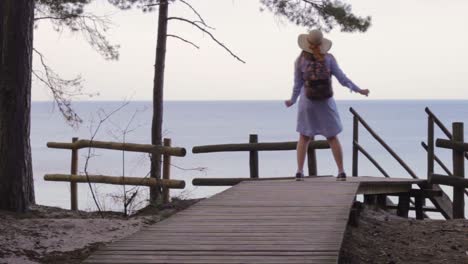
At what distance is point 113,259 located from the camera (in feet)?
18.8

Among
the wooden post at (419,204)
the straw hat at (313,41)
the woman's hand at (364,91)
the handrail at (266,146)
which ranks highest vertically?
the straw hat at (313,41)

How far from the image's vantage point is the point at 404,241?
9711 millimetres

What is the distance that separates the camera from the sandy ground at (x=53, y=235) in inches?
332

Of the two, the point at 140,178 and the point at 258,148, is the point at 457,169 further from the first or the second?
the point at 140,178

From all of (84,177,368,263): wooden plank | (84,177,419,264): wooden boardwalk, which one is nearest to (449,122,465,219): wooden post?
(84,177,419,264): wooden boardwalk

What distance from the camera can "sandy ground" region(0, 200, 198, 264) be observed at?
842cm

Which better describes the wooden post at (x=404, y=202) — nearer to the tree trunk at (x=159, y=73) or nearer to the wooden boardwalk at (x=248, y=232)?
the tree trunk at (x=159, y=73)

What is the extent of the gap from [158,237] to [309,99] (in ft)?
Answer: 14.1

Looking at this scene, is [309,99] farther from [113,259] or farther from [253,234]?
[113,259]

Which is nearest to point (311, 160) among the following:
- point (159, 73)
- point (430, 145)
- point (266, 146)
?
point (266, 146)

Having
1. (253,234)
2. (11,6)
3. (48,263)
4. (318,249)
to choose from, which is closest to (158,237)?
(253,234)

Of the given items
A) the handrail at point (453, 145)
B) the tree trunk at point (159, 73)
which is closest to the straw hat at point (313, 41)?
the handrail at point (453, 145)

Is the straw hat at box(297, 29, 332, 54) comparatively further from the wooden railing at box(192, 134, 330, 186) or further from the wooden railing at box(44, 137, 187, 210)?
the wooden railing at box(44, 137, 187, 210)

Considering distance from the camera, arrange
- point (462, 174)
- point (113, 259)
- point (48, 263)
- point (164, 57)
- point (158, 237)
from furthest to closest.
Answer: point (164, 57)
point (462, 174)
point (48, 263)
point (158, 237)
point (113, 259)
